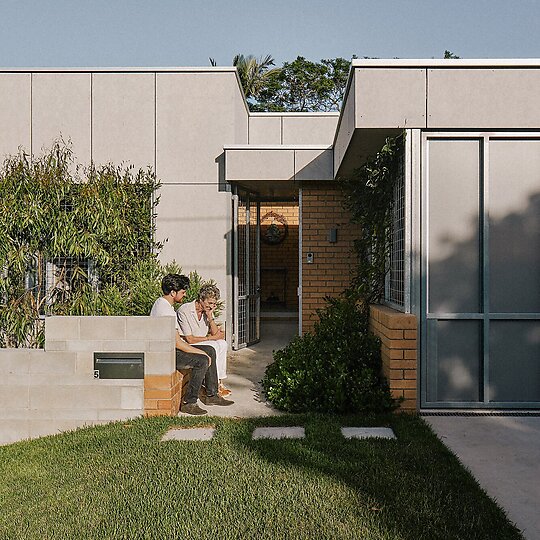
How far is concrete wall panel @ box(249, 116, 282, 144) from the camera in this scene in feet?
34.8

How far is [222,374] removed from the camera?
237 inches

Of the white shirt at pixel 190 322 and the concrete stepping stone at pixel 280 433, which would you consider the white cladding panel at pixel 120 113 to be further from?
the concrete stepping stone at pixel 280 433

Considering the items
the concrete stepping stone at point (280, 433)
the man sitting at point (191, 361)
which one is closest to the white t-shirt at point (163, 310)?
the man sitting at point (191, 361)

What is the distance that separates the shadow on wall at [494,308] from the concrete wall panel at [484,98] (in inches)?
29.2

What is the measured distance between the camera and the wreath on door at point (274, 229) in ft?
50.6

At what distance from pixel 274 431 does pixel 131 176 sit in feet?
17.1

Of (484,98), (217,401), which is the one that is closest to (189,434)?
(217,401)

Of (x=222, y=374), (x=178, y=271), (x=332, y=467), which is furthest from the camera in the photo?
(x=178, y=271)

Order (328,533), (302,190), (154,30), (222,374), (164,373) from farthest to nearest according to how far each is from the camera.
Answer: (154,30), (302,190), (222,374), (164,373), (328,533)

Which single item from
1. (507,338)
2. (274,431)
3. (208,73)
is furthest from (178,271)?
(507,338)

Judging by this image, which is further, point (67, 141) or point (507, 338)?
point (67, 141)

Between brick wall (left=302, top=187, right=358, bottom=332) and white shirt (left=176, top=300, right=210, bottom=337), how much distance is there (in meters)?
3.22

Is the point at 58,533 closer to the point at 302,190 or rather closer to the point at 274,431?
the point at 274,431

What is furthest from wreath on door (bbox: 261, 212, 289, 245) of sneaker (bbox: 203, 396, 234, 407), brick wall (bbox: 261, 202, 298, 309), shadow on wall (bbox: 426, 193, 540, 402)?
shadow on wall (bbox: 426, 193, 540, 402)
